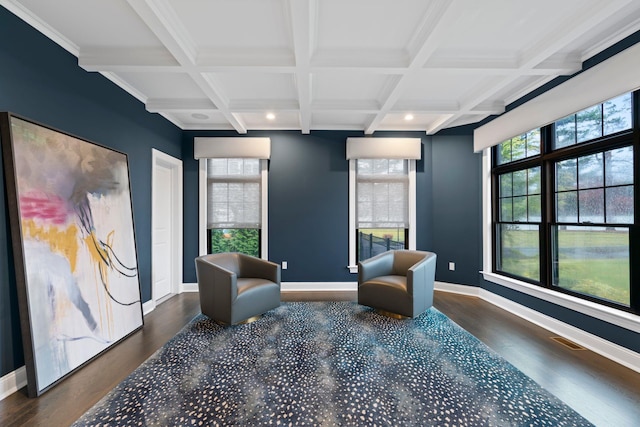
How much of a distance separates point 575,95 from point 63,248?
462cm

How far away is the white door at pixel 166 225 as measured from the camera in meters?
3.71

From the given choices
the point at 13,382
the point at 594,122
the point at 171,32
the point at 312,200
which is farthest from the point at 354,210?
the point at 13,382

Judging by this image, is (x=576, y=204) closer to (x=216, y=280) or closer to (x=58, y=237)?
(x=216, y=280)

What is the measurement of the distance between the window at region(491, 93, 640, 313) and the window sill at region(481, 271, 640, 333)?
107mm

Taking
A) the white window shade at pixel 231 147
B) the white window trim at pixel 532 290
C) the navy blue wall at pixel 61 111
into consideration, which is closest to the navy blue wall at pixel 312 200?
the white window shade at pixel 231 147

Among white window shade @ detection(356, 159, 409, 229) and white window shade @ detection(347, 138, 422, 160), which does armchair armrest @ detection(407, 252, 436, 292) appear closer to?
white window shade @ detection(356, 159, 409, 229)

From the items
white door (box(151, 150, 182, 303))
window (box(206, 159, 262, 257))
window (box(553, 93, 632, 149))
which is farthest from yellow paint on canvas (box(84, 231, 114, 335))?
window (box(553, 93, 632, 149))

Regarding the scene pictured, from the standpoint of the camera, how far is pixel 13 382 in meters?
1.82

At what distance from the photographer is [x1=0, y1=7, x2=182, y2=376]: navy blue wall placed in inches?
70.7

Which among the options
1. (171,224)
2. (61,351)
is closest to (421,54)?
(61,351)

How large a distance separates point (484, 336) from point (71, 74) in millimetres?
4580

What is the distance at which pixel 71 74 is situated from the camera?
2.29 m

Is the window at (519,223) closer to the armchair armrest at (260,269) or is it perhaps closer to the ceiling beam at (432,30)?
the ceiling beam at (432,30)

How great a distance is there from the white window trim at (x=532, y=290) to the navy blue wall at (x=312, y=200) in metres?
0.77
